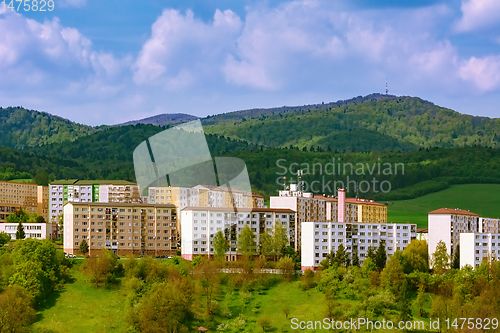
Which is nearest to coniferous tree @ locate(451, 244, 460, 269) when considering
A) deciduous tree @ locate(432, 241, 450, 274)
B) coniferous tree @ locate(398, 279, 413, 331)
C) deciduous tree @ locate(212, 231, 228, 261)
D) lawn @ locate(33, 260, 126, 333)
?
deciduous tree @ locate(432, 241, 450, 274)

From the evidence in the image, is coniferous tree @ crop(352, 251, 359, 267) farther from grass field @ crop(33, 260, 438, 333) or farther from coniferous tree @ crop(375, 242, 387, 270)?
grass field @ crop(33, 260, 438, 333)

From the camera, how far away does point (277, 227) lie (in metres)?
75.2

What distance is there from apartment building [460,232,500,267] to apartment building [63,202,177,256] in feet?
85.9

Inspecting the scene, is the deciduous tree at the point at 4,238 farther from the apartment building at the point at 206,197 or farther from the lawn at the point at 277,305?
the lawn at the point at 277,305

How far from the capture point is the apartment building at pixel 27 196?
112 m

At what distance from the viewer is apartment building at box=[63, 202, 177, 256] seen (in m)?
75.8

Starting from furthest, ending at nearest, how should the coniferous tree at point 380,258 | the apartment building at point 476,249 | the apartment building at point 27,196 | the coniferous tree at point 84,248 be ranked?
1. the apartment building at point 27,196
2. the coniferous tree at point 84,248
3. the coniferous tree at point 380,258
4. the apartment building at point 476,249

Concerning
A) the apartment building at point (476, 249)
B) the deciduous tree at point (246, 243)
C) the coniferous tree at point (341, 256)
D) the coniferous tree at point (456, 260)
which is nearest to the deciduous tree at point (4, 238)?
the deciduous tree at point (246, 243)

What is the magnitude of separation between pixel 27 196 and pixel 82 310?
186ft

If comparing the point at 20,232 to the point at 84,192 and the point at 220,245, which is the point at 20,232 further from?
the point at 84,192

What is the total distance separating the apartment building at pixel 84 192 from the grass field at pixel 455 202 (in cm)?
3717

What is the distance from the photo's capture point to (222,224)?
251 ft

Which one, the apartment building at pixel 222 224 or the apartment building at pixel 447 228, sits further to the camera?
the apartment building at pixel 447 228

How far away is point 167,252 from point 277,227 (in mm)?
10622
